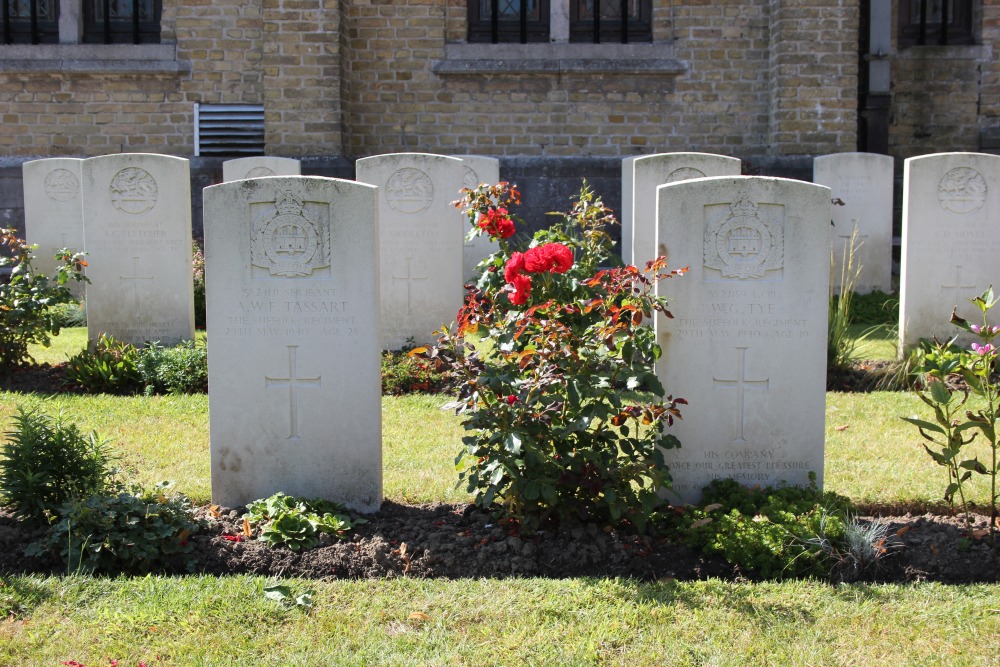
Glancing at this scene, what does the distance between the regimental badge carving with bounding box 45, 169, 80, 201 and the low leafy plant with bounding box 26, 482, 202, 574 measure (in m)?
8.22

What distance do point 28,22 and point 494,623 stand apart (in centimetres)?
1379

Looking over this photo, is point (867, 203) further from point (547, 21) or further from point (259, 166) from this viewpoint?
point (259, 166)

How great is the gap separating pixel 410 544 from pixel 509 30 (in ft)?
37.3

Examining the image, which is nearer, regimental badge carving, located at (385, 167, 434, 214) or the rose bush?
the rose bush

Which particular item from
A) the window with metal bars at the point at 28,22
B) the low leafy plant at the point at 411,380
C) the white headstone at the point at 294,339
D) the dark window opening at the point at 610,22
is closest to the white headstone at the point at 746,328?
the white headstone at the point at 294,339

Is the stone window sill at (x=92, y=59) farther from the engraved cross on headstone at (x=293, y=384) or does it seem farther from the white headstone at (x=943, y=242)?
the engraved cross on headstone at (x=293, y=384)

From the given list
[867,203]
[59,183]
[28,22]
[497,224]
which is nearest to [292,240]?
[497,224]

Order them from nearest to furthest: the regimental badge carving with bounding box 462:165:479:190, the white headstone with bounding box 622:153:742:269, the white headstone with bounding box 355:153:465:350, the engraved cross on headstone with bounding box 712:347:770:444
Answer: the engraved cross on headstone with bounding box 712:347:770:444
the white headstone with bounding box 355:153:465:350
the white headstone with bounding box 622:153:742:269
the regimental badge carving with bounding box 462:165:479:190

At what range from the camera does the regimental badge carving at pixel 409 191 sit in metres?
8.83

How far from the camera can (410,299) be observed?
29.0 ft

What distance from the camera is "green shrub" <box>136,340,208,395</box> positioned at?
759cm

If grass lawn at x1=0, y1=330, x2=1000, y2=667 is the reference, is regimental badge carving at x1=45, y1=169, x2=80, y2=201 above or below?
above

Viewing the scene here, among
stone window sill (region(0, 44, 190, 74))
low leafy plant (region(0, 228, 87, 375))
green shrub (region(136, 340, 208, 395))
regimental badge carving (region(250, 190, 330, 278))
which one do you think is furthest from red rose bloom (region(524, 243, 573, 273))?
stone window sill (region(0, 44, 190, 74))

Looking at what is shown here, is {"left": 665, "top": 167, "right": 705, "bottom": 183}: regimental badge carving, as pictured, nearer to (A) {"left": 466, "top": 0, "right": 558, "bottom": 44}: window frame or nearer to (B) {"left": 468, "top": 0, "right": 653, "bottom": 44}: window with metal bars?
(B) {"left": 468, "top": 0, "right": 653, "bottom": 44}: window with metal bars
